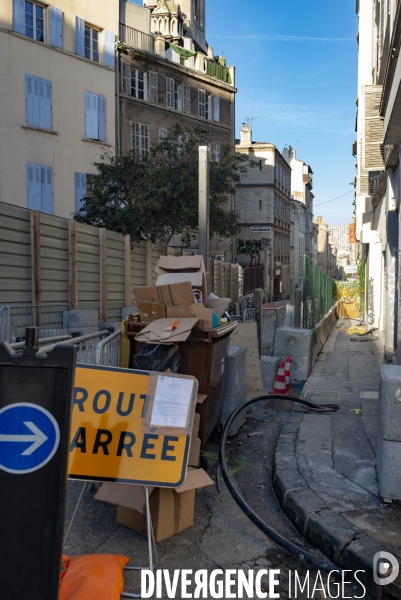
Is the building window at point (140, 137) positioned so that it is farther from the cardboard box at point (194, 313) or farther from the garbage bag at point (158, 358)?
the garbage bag at point (158, 358)

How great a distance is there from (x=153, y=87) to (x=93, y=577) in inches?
1124

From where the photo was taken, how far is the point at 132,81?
27266 mm

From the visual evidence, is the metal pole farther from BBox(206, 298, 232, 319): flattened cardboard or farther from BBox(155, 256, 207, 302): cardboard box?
BBox(206, 298, 232, 319): flattened cardboard

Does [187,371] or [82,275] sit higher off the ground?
[82,275]

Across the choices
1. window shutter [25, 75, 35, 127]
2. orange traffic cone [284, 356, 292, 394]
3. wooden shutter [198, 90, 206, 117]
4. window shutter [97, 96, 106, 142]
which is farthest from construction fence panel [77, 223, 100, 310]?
wooden shutter [198, 90, 206, 117]

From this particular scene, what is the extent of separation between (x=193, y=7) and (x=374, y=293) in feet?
91.1

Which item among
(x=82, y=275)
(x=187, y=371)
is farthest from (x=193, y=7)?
(x=187, y=371)

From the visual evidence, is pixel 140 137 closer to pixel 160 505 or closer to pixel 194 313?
pixel 194 313

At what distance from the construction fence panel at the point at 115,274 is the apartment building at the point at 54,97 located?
951 cm

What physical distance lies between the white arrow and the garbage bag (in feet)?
9.11

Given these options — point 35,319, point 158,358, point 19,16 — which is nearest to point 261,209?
point 19,16

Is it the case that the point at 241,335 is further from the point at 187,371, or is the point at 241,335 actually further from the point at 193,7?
the point at 193,7

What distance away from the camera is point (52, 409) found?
2.58 m

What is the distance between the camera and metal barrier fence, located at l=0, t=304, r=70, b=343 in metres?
8.31
